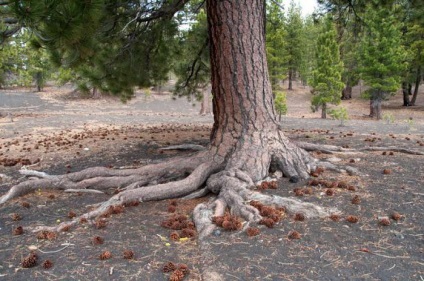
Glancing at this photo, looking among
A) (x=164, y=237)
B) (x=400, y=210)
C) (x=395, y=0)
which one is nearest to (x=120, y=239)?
(x=164, y=237)

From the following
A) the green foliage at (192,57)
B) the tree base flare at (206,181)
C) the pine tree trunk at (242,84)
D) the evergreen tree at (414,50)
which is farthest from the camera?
the evergreen tree at (414,50)

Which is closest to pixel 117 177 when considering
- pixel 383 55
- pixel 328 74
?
pixel 328 74

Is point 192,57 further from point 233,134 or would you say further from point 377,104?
Result: point 377,104

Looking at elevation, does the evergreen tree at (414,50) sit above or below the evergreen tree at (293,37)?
below

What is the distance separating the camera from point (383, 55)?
20922mm

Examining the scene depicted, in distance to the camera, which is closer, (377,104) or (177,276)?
(177,276)

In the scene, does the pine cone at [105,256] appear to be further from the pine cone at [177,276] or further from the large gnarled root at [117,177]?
the large gnarled root at [117,177]

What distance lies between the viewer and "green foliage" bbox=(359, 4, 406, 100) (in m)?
20.6

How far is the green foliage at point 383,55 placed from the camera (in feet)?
67.6

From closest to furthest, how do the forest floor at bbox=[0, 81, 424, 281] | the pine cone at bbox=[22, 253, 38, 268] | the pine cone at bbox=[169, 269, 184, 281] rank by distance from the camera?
the pine cone at bbox=[169, 269, 184, 281] → the forest floor at bbox=[0, 81, 424, 281] → the pine cone at bbox=[22, 253, 38, 268]

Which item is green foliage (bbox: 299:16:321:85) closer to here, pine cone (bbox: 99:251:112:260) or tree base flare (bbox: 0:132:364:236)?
tree base flare (bbox: 0:132:364:236)

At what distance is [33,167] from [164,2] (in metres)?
3.87

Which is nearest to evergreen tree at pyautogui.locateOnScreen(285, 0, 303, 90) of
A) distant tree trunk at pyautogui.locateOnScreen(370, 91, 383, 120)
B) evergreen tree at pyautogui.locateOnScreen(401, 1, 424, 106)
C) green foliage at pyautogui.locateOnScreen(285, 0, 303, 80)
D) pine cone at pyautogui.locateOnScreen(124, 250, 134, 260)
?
green foliage at pyautogui.locateOnScreen(285, 0, 303, 80)

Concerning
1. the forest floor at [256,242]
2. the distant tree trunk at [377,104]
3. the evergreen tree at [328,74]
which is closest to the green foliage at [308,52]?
the distant tree trunk at [377,104]
